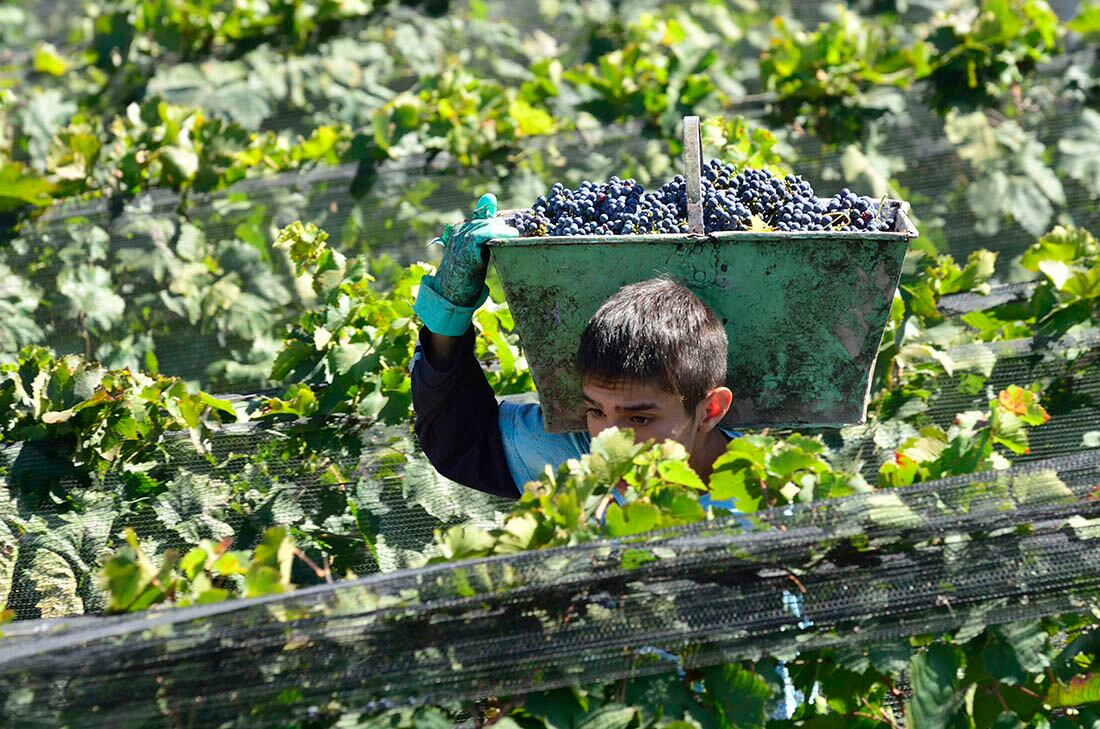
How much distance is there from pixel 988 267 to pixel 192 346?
84.5 inches

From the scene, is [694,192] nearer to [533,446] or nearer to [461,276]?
[461,276]

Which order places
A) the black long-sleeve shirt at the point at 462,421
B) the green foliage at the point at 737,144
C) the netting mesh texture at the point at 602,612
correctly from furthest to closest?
the green foliage at the point at 737,144, the black long-sleeve shirt at the point at 462,421, the netting mesh texture at the point at 602,612

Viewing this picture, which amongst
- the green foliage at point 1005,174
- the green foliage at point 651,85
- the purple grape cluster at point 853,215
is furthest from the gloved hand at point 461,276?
the green foliage at point 1005,174

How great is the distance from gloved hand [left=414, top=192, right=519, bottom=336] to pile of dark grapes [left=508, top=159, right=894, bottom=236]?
80mm

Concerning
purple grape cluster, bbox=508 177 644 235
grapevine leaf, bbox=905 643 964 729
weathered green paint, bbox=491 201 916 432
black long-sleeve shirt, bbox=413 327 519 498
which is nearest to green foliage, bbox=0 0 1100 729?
grapevine leaf, bbox=905 643 964 729

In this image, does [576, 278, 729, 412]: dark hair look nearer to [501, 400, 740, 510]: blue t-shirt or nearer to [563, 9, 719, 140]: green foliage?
[501, 400, 740, 510]: blue t-shirt

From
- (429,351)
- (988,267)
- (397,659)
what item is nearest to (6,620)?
(397,659)

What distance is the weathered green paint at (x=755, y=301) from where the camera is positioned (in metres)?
2.24

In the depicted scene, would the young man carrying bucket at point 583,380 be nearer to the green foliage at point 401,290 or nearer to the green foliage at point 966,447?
the green foliage at point 401,290

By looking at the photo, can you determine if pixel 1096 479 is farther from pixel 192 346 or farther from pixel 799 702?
pixel 192 346

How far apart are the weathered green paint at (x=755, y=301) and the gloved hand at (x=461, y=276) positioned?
0.04 m

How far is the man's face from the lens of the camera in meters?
2.18

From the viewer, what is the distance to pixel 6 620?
1.92 meters

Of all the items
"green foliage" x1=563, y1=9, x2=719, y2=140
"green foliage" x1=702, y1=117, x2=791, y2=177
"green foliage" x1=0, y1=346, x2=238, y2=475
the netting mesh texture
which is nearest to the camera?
the netting mesh texture
